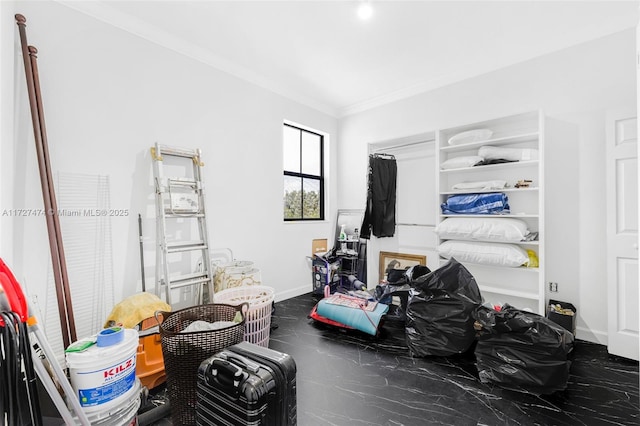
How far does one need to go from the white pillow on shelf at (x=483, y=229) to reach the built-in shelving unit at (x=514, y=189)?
0.23 ft

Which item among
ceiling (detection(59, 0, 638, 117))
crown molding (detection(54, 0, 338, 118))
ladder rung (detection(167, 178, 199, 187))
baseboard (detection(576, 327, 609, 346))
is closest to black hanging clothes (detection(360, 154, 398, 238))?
ceiling (detection(59, 0, 638, 117))

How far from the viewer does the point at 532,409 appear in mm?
1706

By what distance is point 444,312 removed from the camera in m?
2.26

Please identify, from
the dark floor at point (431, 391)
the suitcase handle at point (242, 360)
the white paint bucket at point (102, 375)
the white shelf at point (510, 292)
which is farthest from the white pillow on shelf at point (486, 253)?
the white paint bucket at point (102, 375)

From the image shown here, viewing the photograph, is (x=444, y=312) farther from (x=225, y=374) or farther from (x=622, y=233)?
(x=225, y=374)

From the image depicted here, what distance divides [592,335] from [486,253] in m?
1.11

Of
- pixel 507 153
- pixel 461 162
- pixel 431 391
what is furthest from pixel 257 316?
pixel 507 153

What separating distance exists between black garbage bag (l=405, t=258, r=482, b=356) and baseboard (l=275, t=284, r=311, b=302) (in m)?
1.80

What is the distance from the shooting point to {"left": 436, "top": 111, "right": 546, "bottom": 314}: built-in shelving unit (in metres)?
2.60

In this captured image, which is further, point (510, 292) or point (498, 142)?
point (498, 142)

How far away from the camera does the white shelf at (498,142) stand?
269 cm

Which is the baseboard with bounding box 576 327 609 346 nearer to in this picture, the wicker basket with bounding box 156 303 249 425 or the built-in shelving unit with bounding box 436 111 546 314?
the built-in shelving unit with bounding box 436 111 546 314

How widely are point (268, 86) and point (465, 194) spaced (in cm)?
259

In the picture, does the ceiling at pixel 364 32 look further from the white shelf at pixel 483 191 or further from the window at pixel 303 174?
the white shelf at pixel 483 191
